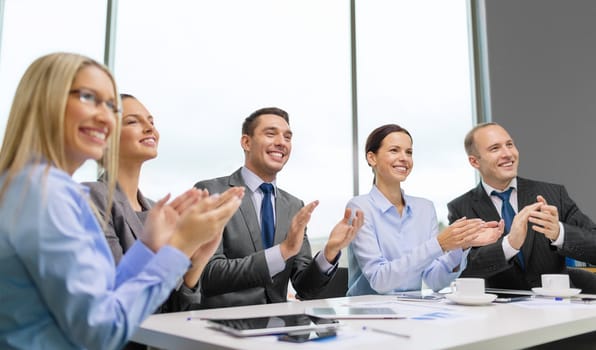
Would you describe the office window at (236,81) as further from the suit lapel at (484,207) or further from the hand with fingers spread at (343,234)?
the hand with fingers spread at (343,234)

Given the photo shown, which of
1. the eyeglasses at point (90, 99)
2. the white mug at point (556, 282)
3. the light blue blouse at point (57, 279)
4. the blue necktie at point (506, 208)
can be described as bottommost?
the white mug at point (556, 282)

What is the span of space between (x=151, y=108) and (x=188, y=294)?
82.3 inches

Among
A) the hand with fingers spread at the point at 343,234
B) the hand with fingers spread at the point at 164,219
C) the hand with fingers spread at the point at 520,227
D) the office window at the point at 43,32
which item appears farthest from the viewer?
the office window at the point at 43,32

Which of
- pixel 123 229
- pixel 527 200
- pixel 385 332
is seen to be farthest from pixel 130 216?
pixel 527 200

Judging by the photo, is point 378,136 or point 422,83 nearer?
point 378,136

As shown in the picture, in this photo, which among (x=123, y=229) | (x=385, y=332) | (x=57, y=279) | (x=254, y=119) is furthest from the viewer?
(x=254, y=119)

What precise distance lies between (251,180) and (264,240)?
0.33m

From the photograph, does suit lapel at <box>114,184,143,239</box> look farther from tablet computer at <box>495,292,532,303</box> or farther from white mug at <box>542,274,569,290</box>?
white mug at <box>542,274,569,290</box>

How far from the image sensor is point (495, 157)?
9.02ft

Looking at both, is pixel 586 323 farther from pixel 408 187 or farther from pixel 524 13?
pixel 524 13

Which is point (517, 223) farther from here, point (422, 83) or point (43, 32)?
point (43, 32)

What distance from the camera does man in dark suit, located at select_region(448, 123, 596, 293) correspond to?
87.0 inches

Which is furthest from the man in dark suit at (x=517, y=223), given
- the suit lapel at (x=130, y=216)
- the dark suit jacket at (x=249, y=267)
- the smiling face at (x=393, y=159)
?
the suit lapel at (x=130, y=216)

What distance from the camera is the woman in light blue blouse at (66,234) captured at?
835 mm
